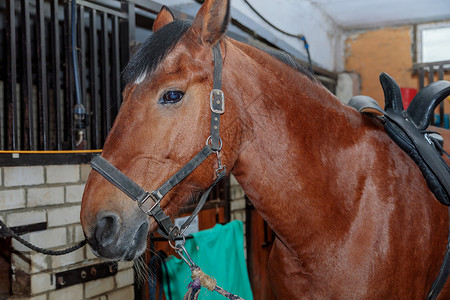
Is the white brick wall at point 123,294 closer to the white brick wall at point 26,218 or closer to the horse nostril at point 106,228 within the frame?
the white brick wall at point 26,218

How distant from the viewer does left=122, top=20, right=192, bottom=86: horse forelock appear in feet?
4.04

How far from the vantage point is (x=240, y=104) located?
1327 millimetres

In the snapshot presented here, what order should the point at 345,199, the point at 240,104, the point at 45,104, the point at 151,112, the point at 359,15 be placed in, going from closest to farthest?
1. the point at 151,112
2. the point at 240,104
3. the point at 345,199
4. the point at 45,104
5. the point at 359,15

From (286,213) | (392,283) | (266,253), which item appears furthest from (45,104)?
(266,253)

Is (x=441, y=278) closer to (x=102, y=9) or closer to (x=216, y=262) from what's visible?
(x=216, y=262)

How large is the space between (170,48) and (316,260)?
2.88 ft

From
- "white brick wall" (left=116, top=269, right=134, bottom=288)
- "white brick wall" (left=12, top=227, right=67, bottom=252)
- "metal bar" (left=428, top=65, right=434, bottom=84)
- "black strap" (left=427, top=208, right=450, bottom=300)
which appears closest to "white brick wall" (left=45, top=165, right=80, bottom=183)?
"white brick wall" (left=12, top=227, right=67, bottom=252)

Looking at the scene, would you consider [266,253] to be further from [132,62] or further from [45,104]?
[132,62]

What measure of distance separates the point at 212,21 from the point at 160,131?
39 centimetres

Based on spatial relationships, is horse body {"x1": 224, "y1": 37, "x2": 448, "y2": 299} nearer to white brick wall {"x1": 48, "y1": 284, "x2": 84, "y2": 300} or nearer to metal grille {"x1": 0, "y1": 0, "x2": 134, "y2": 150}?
metal grille {"x1": 0, "y1": 0, "x2": 134, "y2": 150}

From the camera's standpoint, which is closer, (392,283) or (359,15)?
(392,283)

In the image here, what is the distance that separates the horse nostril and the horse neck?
458 mm

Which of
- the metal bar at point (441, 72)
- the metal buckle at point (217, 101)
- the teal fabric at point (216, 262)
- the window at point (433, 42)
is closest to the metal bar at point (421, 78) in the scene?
the metal bar at point (441, 72)

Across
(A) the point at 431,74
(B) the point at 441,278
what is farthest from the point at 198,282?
(A) the point at 431,74
